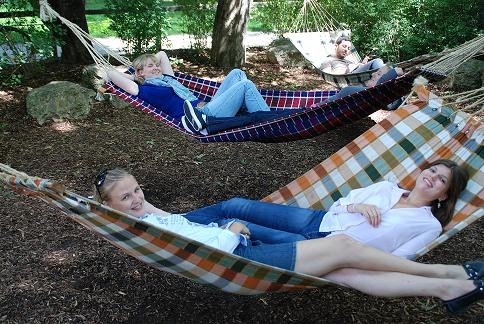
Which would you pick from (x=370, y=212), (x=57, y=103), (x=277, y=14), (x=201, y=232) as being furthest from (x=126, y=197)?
(x=277, y=14)

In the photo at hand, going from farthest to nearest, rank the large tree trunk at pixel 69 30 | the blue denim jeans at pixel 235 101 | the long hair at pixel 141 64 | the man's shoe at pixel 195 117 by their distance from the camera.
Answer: the large tree trunk at pixel 69 30
the long hair at pixel 141 64
the blue denim jeans at pixel 235 101
the man's shoe at pixel 195 117

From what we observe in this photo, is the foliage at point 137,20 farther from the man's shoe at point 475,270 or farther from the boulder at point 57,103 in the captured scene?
the man's shoe at point 475,270

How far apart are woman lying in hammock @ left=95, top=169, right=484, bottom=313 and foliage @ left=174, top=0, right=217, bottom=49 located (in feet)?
14.8

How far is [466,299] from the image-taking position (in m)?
1.48

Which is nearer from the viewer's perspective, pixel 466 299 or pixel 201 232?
pixel 466 299

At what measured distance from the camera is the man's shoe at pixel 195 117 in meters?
2.81

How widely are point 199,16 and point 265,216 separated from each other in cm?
447

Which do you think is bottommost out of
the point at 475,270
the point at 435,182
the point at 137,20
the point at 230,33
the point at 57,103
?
the point at 57,103

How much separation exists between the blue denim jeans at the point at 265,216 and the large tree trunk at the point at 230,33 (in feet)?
12.1

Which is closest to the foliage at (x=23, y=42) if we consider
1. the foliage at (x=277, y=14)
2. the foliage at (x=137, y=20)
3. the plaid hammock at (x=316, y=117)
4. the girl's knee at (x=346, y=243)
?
the foliage at (x=137, y=20)

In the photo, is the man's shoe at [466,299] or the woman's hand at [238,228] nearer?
the man's shoe at [466,299]

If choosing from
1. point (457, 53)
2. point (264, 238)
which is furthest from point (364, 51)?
point (264, 238)

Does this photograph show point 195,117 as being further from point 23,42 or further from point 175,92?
point 23,42

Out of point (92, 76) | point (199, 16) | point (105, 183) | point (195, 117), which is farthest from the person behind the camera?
point (199, 16)
